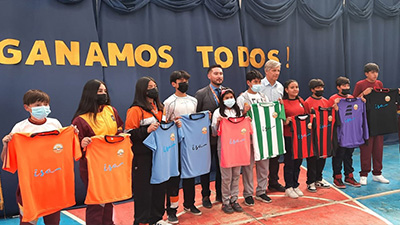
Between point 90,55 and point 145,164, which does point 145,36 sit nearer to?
point 90,55

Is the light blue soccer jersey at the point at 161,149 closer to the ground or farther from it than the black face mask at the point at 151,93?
closer to the ground

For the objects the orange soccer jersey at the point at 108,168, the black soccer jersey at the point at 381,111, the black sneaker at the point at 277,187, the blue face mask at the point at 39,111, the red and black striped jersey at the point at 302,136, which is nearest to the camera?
the blue face mask at the point at 39,111

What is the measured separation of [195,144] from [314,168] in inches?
75.9

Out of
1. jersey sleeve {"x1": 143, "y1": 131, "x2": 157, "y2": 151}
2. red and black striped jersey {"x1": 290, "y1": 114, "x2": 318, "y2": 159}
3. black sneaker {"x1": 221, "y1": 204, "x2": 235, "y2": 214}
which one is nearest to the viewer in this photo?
jersey sleeve {"x1": 143, "y1": 131, "x2": 157, "y2": 151}

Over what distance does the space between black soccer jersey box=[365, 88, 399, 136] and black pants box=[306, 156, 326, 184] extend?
0.91m

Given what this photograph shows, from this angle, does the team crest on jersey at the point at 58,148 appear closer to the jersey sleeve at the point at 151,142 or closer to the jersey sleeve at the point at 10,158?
the jersey sleeve at the point at 10,158

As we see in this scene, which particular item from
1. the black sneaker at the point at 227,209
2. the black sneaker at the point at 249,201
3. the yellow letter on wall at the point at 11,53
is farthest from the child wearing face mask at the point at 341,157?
the yellow letter on wall at the point at 11,53

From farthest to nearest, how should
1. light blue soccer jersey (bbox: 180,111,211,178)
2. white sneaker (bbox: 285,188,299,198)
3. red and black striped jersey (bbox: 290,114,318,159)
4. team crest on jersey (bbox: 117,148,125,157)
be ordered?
white sneaker (bbox: 285,188,299,198), red and black striped jersey (bbox: 290,114,318,159), light blue soccer jersey (bbox: 180,111,211,178), team crest on jersey (bbox: 117,148,125,157)

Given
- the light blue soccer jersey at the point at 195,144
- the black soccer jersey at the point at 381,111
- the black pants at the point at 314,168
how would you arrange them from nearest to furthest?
the light blue soccer jersey at the point at 195,144
the black pants at the point at 314,168
the black soccer jersey at the point at 381,111

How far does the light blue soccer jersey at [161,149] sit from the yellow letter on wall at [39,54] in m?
2.14

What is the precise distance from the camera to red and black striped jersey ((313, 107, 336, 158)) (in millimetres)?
4098

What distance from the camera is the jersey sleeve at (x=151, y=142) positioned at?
2.91 meters

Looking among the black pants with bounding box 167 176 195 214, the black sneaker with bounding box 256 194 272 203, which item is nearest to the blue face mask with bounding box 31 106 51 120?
the black pants with bounding box 167 176 195 214

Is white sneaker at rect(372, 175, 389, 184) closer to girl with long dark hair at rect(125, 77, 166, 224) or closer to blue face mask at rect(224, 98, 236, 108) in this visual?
blue face mask at rect(224, 98, 236, 108)
